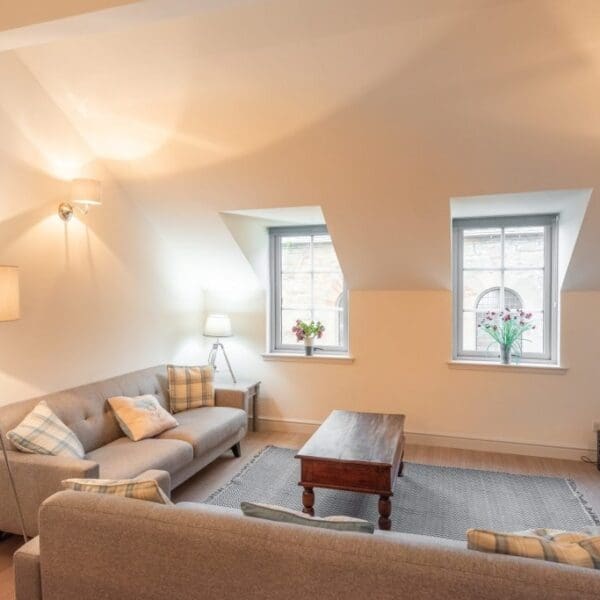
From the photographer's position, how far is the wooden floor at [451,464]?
3.27 metres

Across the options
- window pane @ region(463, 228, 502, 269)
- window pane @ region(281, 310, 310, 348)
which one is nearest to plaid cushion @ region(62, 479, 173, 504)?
window pane @ region(281, 310, 310, 348)

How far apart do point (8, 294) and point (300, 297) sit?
298 centimetres

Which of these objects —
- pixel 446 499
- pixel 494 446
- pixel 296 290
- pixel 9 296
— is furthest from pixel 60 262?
pixel 494 446

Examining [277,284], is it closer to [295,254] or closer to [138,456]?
[295,254]

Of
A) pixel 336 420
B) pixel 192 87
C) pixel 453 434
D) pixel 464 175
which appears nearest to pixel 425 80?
pixel 464 175

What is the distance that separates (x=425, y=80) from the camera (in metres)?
2.49

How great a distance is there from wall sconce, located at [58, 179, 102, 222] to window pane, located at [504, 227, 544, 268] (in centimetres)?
340

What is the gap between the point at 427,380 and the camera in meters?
4.19

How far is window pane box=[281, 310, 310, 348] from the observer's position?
4820mm

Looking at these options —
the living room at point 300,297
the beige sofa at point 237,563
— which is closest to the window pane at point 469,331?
the living room at point 300,297

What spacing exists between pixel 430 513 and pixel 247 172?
2655 mm

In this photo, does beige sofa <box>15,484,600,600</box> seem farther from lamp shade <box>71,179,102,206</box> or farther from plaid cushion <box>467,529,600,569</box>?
lamp shade <box>71,179,102,206</box>

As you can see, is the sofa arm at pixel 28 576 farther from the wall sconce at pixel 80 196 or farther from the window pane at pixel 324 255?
the window pane at pixel 324 255

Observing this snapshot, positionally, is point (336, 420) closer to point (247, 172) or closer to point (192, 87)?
point (247, 172)
